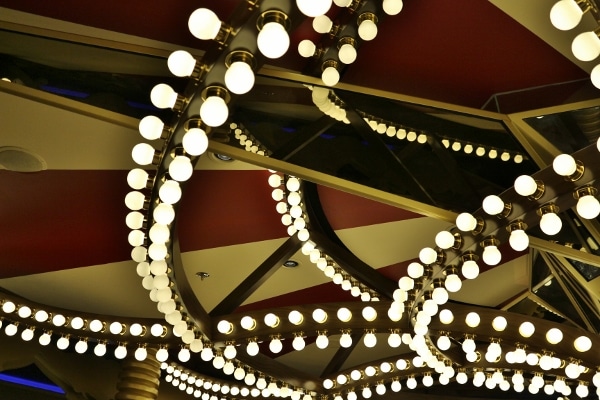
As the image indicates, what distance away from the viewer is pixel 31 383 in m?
4.73

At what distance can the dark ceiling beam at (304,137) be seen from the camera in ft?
6.84

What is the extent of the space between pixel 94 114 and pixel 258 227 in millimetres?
1871

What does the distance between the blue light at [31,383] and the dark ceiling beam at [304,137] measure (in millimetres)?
3711

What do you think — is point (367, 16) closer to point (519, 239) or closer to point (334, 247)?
point (519, 239)

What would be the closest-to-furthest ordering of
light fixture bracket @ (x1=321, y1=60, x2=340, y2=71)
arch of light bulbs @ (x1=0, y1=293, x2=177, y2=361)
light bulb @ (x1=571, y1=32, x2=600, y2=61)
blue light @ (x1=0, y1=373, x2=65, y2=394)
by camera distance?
light bulb @ (x1=571, y1=32, x2=600, y2=61)
light fixture bracket @ (x1=321, y1=60, x2=340, y2=71)
arch of light bulbs @ (x1=0, y1=293, x2=177, y2=361)
blue light @ (x1=0, y1=373, x2=65, y2=394)

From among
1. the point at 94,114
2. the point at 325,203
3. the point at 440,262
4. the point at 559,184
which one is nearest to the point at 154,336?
the point at 325,203

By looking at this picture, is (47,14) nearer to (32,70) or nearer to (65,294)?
(32,70)

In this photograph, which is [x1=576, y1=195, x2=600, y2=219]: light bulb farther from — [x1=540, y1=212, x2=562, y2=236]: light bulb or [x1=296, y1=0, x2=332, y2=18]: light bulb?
[x1=296, y1=0, x2=332, y2=18]: light bulb

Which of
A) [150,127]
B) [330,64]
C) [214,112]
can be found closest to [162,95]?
[150,127]

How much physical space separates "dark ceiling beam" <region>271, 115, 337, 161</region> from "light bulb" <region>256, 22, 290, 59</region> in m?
0.88

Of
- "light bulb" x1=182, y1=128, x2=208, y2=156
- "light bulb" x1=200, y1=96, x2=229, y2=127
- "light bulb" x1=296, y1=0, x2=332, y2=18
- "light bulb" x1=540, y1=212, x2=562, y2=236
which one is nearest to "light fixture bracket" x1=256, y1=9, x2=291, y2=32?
"light bulb" x1=296, y1=0, x2=332, y2=18

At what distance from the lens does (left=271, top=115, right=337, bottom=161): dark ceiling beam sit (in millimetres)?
2086

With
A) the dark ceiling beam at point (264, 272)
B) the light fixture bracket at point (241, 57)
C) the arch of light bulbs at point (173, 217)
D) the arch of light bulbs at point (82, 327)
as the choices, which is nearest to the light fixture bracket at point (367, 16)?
the arch of light bulbs at point (173, 217)

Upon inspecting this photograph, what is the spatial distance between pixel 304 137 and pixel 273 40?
3.11ft
